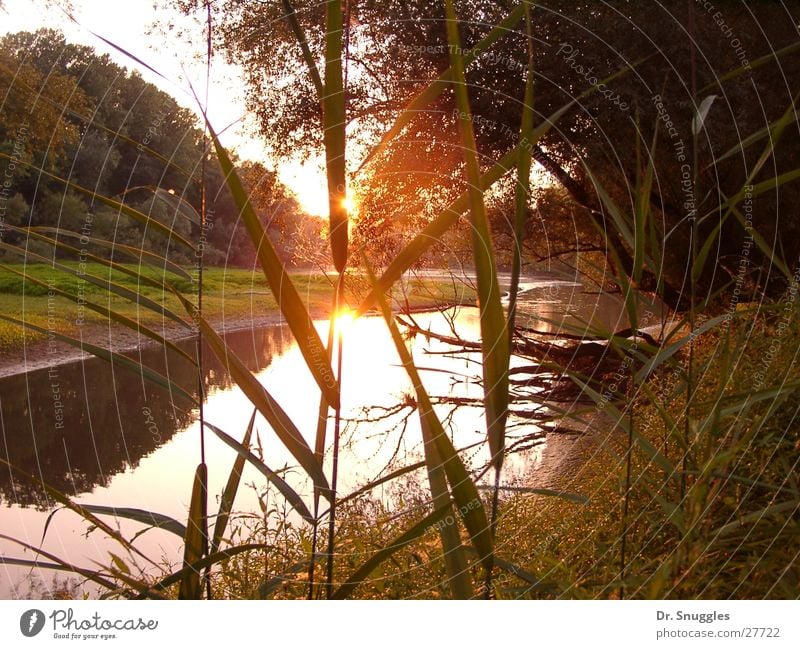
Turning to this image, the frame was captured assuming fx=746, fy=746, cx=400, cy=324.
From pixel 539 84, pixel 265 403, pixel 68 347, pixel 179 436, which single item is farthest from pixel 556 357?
pixel 68 347

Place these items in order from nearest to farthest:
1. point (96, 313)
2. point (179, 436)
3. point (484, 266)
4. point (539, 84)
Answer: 1. point (484, 266)
2. point (539, 84)
3. point (179, 436)
4. point (96, 313)

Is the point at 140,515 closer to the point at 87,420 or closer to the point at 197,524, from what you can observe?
the point at 197,524

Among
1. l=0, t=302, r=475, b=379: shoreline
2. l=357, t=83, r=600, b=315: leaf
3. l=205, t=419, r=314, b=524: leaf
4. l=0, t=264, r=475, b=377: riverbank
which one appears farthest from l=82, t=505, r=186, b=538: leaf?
l=0, t=302, r=475, b=379: shoreline

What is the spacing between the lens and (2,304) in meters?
8.22

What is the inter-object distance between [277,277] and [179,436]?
12.3 ft

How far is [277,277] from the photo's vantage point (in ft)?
1.74

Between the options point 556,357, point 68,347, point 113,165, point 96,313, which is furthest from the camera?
point 68,347

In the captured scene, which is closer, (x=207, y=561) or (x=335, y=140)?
(x=335, y=140)

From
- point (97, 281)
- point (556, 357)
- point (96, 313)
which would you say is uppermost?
point (97, 281)

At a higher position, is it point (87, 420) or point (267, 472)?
point (267, 472)

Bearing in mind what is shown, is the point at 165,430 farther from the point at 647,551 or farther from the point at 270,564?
the point at 647,551

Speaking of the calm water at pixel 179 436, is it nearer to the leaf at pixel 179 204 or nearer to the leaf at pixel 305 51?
the leaf at pixel 179 204

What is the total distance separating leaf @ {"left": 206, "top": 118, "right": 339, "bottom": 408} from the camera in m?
0.53

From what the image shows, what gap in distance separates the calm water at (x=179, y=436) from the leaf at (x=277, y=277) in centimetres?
106
